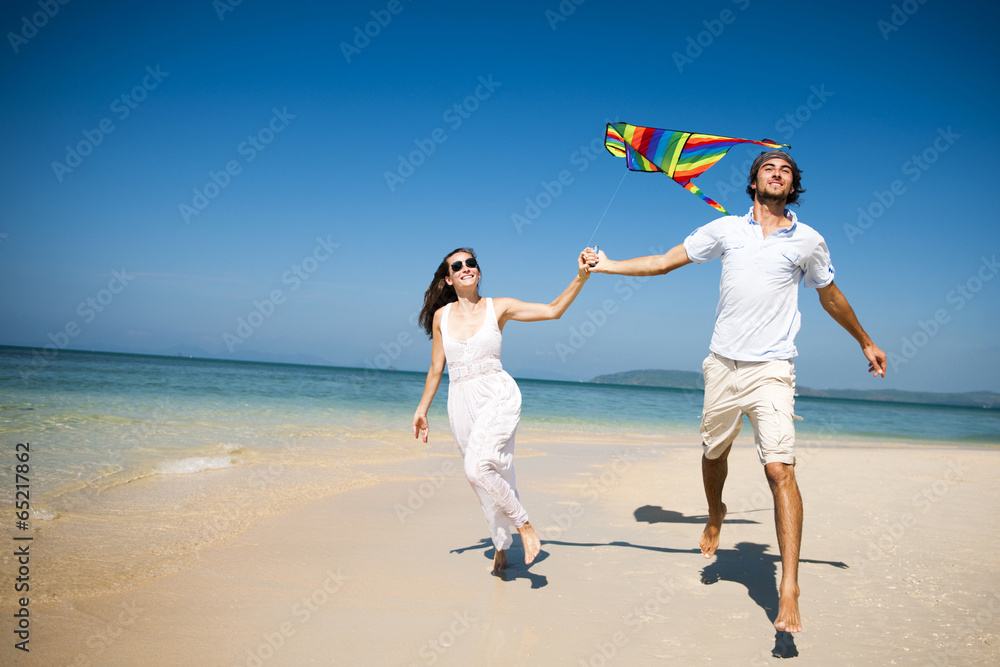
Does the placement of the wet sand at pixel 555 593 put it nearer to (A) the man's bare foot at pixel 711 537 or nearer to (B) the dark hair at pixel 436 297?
(A) the man's bare foot at pixel 711 537

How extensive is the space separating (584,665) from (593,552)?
1768 millimetres

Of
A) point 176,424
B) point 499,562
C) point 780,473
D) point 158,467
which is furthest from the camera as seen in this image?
point 176,424

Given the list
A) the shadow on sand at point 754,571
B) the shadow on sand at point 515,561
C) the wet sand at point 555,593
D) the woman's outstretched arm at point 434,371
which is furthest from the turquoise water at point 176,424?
the shadow on sand at point 754,571

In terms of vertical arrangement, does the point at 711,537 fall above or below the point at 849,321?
below

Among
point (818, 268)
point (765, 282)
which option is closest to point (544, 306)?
point (765, 282)

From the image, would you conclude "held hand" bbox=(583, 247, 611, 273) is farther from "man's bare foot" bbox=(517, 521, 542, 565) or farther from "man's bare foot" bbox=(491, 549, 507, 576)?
"man's bare foot" bbox=(491, 549, 507, 576)

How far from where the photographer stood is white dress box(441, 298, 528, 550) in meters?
3.88

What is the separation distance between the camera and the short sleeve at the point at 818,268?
3.49m

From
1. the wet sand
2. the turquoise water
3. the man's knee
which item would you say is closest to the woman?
the wet sand

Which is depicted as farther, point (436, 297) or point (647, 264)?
point (436, 297)

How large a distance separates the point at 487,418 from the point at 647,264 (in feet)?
5.01

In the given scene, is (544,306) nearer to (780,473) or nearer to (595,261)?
(595,261)

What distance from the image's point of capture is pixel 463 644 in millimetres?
2844

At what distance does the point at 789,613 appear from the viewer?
2.88 meters
